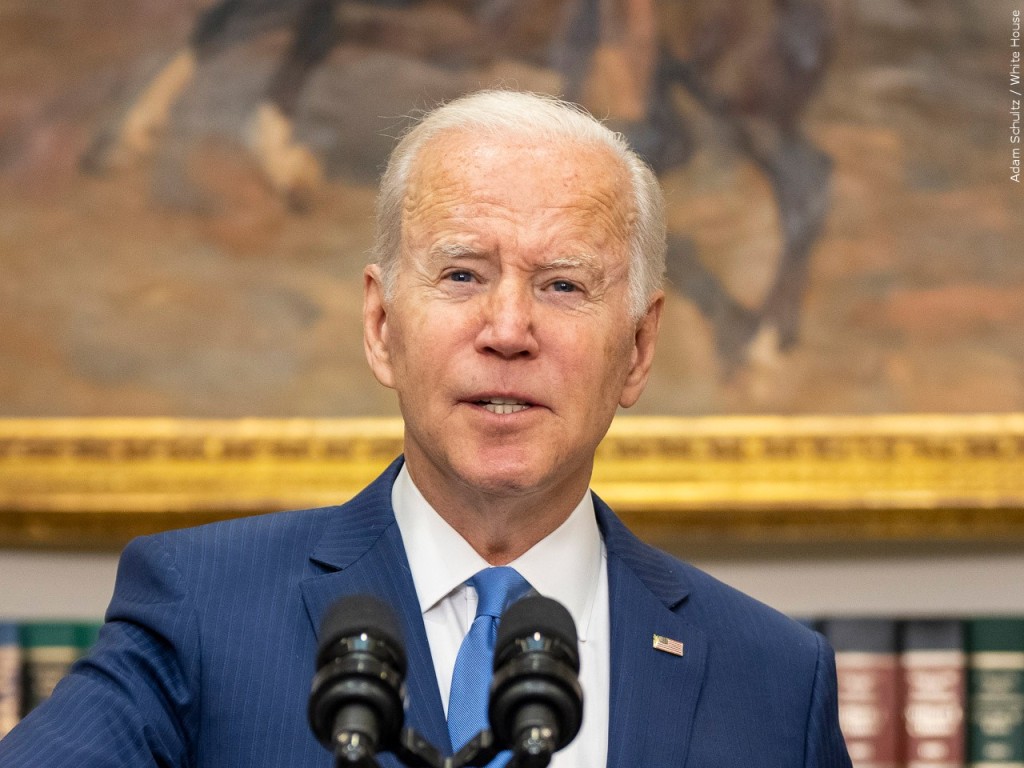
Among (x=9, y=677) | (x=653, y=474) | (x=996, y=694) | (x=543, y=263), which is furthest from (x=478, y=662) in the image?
(x=996, y=694)

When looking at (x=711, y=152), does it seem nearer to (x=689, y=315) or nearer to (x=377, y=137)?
(x=689, y=315)

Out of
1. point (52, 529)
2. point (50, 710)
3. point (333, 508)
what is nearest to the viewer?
point (50, 710)

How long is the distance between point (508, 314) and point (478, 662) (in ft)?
1.73

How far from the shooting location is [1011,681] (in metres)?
3.78

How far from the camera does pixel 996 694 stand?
3764 mm

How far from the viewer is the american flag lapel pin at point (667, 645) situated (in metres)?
2.29

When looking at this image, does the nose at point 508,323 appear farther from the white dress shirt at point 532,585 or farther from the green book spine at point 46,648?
the green book spine at point 46,648

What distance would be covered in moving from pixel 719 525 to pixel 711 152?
3.44 feet

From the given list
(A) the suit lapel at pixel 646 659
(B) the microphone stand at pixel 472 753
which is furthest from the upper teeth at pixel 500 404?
(B) the microphone stand at pixel 472 753

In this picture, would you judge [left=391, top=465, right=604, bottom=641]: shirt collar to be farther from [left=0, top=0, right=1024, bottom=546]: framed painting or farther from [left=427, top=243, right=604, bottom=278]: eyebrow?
[left=0, top=0, right=1024, bottom=546]: framed painting

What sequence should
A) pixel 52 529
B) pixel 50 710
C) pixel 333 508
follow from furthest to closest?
pixel 52 529 → pixel 333 508 → pixel 50 710

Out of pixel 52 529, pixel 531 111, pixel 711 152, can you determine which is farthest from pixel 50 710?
pixel 711 152

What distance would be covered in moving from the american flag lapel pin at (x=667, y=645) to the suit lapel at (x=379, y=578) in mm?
413

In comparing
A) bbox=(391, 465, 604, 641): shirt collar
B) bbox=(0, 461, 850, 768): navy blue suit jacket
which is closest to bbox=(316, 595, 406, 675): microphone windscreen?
bbox=(0, 461, 850, 768): navy blue suit jacket
